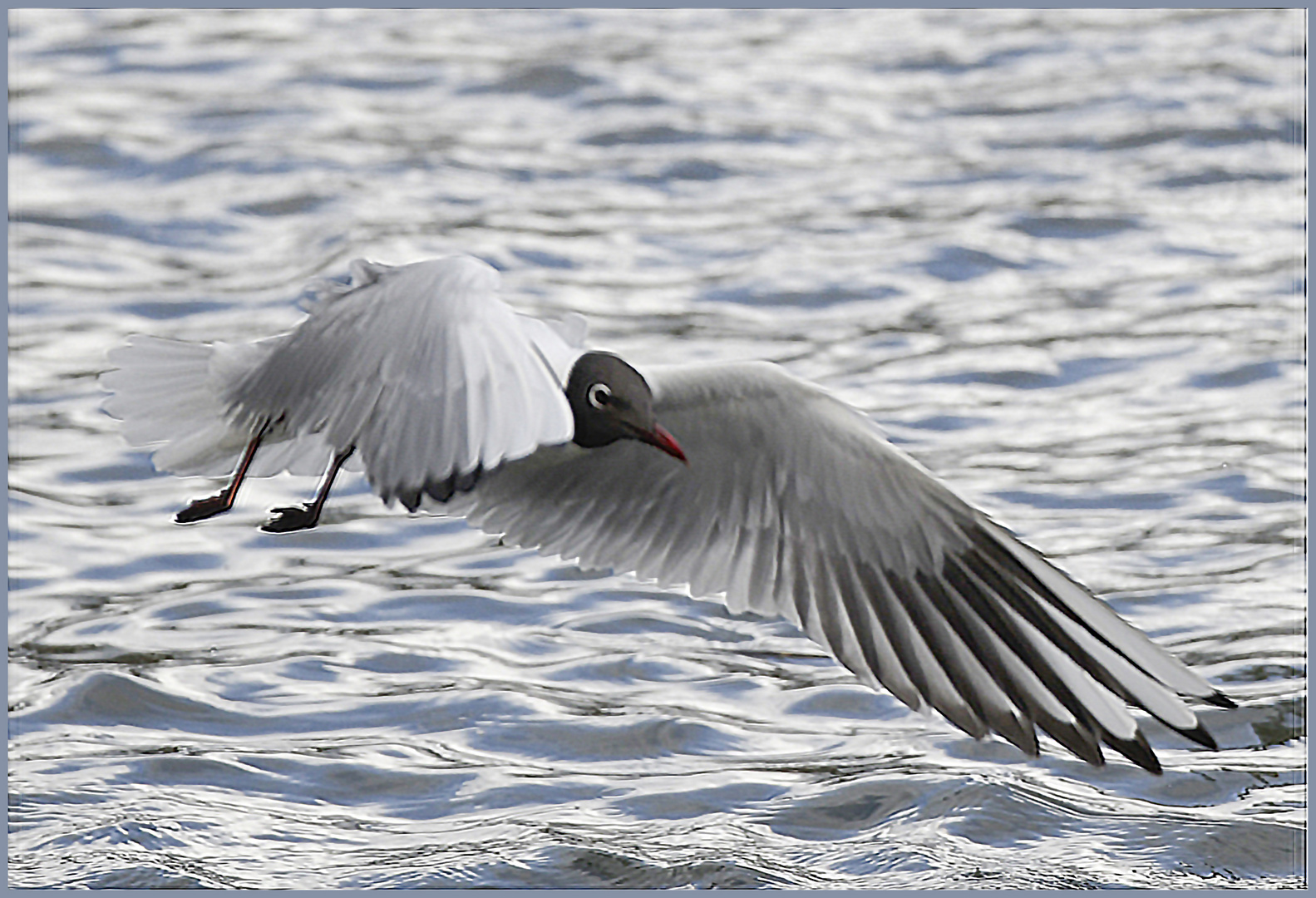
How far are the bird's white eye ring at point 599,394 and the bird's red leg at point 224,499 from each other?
759mm

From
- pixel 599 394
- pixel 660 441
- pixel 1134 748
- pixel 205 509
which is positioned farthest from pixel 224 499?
pixel 1134 748

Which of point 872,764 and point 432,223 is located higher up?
point 432,223

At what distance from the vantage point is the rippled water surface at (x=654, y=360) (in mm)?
5527

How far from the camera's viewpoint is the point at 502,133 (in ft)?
36.4

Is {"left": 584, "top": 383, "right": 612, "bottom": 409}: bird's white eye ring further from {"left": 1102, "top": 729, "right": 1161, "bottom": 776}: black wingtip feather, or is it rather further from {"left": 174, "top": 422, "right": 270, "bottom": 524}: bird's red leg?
{"left": 1102, "top": 729, "right": 1161, "bottom": 776}: black wingtip feather

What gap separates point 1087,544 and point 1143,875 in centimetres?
200

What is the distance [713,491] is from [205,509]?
123cm

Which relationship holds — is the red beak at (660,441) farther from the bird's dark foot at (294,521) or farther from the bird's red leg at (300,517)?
the bird's dark foot at (294,521)

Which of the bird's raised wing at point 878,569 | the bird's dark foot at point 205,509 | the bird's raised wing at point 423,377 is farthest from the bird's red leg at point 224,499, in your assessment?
the bird's raised wing at point 878,569

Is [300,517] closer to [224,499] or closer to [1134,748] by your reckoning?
[224,499]

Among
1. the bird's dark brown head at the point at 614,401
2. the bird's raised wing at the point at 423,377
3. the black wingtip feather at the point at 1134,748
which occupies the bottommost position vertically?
the black wingtip feather at the point at 1134,748

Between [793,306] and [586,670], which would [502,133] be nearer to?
[793,306]

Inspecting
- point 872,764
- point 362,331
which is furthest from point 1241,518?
point 362,331

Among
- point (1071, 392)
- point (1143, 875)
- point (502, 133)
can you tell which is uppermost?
point (502, 133)
